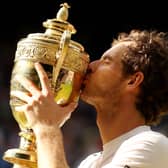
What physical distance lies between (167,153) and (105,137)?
0.18 meters

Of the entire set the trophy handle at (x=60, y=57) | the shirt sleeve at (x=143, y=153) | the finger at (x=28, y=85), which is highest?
the trophy handle at (x=60, y=57)

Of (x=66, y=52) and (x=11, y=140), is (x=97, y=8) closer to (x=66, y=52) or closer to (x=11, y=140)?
(x=11, y=140)

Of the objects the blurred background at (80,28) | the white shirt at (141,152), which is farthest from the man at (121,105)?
the blurred background at (80,28)

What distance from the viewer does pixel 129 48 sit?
5.20 ft

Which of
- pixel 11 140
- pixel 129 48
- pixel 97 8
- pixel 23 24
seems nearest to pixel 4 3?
pixel 23 24

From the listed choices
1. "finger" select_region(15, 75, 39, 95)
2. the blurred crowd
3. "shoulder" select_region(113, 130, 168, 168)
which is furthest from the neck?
the blurred crowd

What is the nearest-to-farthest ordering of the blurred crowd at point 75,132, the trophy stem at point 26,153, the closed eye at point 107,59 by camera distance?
the trophy stem at point 26,153 → the closed eye at point 107,59 → the blurred crowd at point 75,132

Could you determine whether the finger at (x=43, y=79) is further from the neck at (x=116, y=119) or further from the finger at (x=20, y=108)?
the neck at (x=116, y=119)

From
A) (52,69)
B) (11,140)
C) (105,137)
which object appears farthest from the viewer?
(11,140)

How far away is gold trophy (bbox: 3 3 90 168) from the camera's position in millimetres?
1401

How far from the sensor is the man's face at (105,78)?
1.49 meters

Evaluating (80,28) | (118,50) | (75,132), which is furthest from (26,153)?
(80,28)

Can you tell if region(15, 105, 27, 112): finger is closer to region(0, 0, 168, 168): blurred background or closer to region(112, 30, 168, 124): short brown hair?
region(112, 30, 168, 124): short brown hair

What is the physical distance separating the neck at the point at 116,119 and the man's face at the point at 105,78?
3 cm
